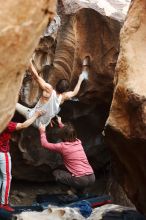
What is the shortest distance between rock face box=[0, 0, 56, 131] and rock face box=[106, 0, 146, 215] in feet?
6.56

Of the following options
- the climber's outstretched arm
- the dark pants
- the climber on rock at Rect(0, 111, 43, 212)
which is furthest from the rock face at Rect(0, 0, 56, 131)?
the climber's outstretched arm

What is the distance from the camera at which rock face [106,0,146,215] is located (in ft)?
18.1

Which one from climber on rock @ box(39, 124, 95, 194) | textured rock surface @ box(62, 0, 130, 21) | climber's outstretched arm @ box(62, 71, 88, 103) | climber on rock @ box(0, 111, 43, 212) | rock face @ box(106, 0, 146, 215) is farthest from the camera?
textured rock surface @ box(62, 0, 130, 21)

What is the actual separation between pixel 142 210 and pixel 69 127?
187 centimetres

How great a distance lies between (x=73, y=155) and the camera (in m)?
7.95

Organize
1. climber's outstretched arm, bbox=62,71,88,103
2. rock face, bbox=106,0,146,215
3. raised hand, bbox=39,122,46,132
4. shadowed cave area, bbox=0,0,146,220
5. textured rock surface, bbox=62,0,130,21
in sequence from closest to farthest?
rock face, bbox=106,0,146,215 → shadowed cave area, bbox=0,0,146,220 → raised hand, bbox=39,122,46,132 → climber's outstretched arm, bbox=62,71,88,103 → textured rock surface, bbox=62,0,130,21

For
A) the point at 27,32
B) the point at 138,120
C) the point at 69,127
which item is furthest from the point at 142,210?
the point at 27,32

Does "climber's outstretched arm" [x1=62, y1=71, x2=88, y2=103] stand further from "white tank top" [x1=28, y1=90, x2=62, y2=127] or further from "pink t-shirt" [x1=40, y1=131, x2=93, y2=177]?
"pink t-shirt" [x1=40, y1=131, x2=93, y2=177]

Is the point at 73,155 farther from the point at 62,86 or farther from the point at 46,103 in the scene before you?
the point at 62,86

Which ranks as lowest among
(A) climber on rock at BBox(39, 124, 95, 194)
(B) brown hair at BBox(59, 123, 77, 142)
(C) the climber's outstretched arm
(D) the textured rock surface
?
(A) climber on rock at BBox(39, 124, 95, 194)

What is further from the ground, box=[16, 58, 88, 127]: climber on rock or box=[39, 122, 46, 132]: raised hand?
box=[16, 58, 88, 127]: climber on rock

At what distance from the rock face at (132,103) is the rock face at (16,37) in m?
2.00

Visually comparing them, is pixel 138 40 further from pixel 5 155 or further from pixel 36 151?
pixel 36 151

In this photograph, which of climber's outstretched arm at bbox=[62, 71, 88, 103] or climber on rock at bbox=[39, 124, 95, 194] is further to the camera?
climber's outstretched arm at bbox=[62, 71, 88, 103]
